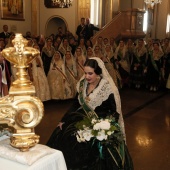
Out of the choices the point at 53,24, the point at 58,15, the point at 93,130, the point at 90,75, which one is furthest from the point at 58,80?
the point at 53,24

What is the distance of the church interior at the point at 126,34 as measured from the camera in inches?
189

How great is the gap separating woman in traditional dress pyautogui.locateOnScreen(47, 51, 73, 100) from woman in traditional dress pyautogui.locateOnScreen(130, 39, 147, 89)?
10.0ft

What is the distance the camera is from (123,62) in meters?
10.4

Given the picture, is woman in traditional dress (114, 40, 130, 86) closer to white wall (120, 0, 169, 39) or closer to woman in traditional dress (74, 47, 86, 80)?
woman in traditional dress (74, 47, 86, 80)

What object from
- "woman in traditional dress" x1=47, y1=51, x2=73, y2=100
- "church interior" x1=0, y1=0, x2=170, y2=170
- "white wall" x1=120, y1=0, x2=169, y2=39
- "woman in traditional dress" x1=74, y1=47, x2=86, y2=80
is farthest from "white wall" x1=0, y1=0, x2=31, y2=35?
"woman in traditional dress" x1=47, y1=51, x2=73, y2=100

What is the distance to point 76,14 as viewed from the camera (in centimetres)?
1469

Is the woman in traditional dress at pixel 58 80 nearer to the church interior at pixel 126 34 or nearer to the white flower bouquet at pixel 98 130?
the church interior at pixel 126 34

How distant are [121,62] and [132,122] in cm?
445

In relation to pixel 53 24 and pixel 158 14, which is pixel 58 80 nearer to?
pixel 53 24

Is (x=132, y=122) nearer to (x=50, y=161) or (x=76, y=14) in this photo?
(x=50, y=161)

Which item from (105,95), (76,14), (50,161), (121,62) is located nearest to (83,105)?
(105,95)

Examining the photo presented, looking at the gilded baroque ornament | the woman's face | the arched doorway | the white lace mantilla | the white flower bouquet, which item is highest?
the arched doorway

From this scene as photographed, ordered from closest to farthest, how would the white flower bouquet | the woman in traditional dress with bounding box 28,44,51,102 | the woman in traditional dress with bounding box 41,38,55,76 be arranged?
the white flower bouquet
the woman in traditional dress with bounding box 28,44,51,102
the woman in traditional dress with bounding box 41,38,55,76

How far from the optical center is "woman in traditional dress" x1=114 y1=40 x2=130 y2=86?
1029cm
